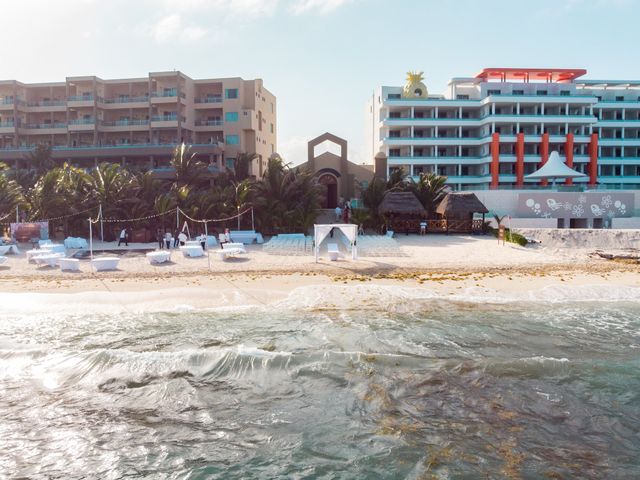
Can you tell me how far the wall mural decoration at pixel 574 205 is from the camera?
103 ft

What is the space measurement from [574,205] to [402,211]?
1185 centimetres

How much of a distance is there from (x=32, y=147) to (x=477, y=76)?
4680 centimetres

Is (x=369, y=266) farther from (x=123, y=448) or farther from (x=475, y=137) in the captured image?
(x=475, y=137)

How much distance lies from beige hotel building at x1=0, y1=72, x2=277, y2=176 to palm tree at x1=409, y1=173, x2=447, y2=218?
17909mm

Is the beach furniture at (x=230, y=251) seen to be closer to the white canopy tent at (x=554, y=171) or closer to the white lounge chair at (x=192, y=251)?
the white lounge chair at (x=192, y=251)

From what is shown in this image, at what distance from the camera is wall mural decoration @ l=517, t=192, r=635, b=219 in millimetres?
31531

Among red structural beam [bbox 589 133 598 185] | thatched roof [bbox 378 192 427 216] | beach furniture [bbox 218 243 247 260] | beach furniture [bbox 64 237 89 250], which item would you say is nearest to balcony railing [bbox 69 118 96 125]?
→ beach furniture [bbox 64 237 89 250]

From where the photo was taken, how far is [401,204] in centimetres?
2916

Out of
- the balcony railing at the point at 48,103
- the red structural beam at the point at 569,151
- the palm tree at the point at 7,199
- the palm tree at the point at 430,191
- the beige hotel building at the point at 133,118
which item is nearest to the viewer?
the palm tree at the point at 7,199

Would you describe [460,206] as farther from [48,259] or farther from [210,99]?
[210,99]

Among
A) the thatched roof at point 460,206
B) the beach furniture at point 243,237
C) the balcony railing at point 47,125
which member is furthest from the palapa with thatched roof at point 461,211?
the balcony railing at point 47,125

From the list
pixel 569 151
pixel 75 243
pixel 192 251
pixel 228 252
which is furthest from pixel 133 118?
pixel 569 151

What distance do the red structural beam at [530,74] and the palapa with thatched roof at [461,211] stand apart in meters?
30.7

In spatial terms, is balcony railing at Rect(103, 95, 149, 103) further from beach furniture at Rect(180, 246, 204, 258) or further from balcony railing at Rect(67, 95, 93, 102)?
beach furniture at Rect(180, 246, 204, 258)
